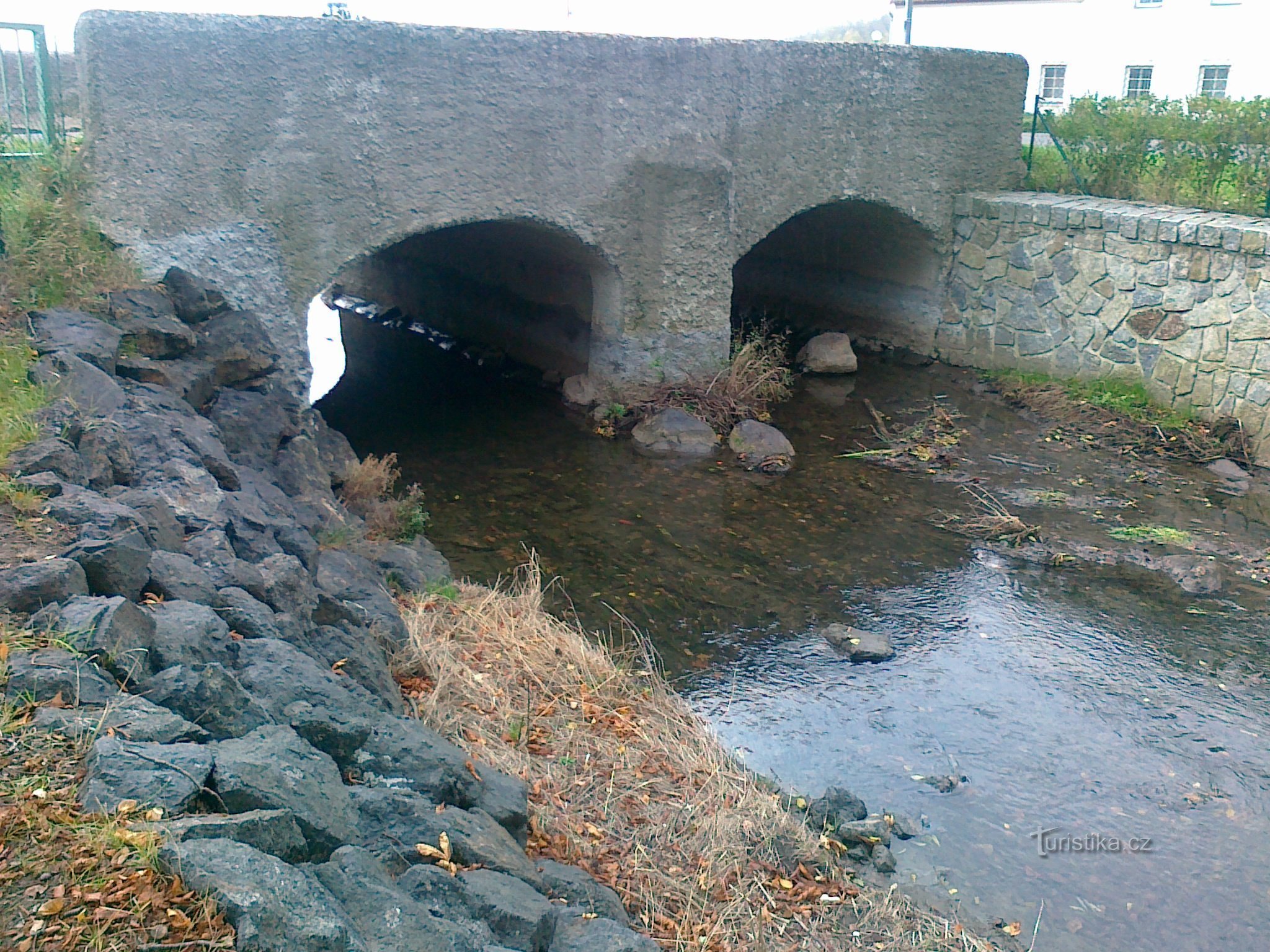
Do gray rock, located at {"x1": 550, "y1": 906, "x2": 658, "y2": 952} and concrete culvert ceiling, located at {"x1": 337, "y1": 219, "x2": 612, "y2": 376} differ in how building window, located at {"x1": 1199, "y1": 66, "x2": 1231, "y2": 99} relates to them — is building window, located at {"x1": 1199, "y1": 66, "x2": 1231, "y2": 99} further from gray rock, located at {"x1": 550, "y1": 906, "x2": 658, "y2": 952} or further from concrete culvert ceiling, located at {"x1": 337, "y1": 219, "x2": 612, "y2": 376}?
gray rock, located at {"x1": 550, "y1": 906, "x2": 658, "y2": 952}

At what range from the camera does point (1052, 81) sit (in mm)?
27766

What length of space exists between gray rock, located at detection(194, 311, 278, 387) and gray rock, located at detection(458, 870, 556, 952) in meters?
5.27

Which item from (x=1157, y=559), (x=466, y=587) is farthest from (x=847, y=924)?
(x=1157, y=559)

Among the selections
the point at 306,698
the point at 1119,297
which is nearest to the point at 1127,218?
the point at 1119,297

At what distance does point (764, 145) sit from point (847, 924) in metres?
7.96

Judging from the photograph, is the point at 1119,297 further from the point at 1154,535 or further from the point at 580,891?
the point at 580,891

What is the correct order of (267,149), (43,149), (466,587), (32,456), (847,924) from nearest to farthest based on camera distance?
(847,924)
(32,456)
(466,587)
(43,149)
(267,149)

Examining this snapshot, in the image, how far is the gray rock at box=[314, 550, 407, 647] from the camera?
5316 millimetres

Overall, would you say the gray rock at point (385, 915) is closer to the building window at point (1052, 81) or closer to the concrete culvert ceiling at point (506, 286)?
the concrete culvert ceiling at point (506, 286)

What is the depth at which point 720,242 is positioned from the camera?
34.0ft

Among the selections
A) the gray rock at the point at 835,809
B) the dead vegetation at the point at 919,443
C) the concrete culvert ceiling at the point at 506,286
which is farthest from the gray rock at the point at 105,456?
the dead vegetation at the point at 919,443

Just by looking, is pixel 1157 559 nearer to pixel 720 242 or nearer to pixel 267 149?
pixel 720 242

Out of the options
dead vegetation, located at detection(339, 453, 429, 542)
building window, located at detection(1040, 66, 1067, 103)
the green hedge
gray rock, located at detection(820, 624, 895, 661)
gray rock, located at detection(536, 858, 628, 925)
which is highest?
building window, located at detection(1040, 66, 1067, 103)

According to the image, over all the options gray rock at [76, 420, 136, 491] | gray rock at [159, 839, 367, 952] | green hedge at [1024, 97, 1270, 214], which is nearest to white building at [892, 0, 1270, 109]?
green hedge at [1024, 97, 1270, 214]
